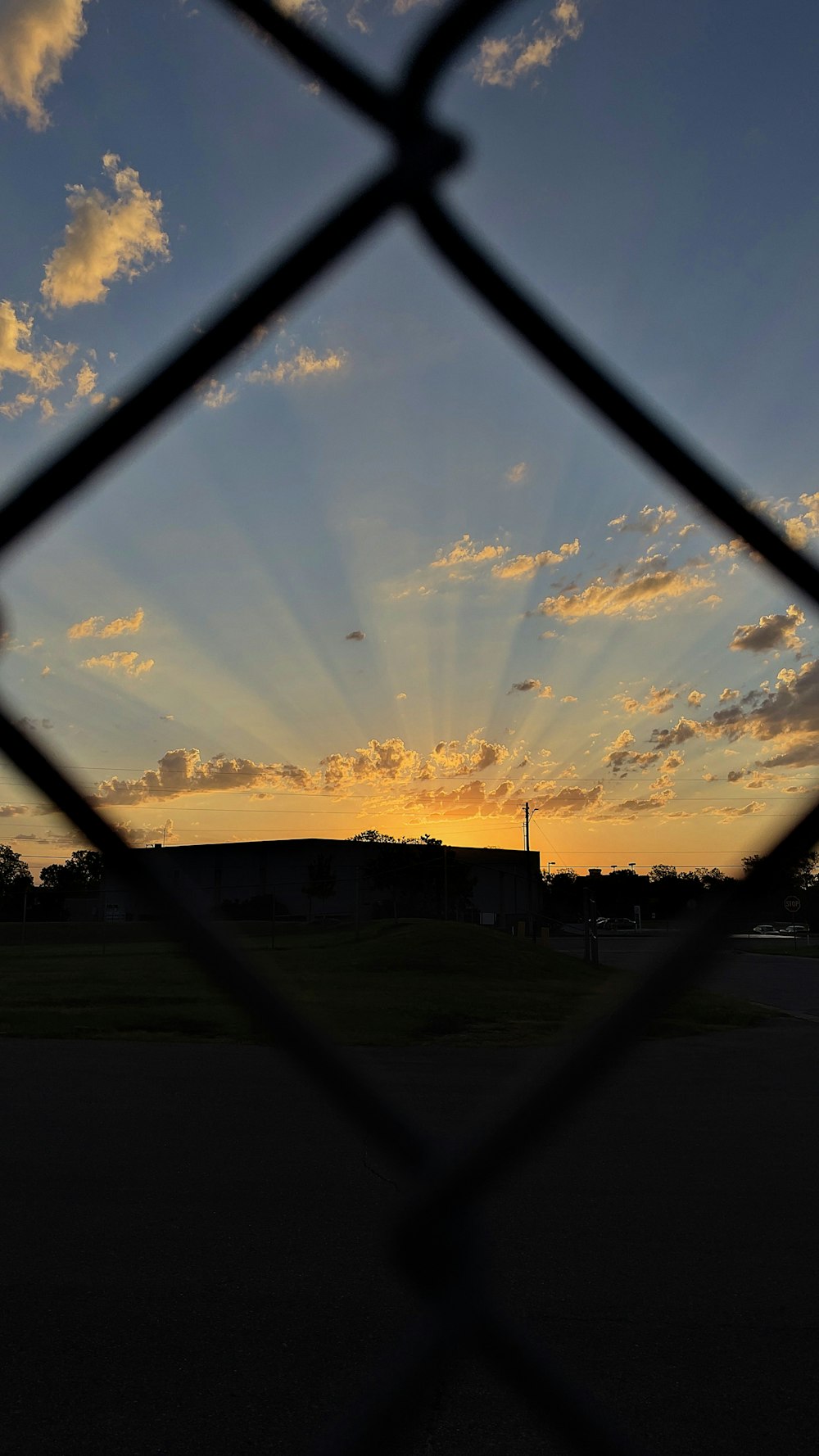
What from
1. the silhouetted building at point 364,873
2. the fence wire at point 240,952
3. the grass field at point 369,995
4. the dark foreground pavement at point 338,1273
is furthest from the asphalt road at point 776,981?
the silhouetted building at point 364,873

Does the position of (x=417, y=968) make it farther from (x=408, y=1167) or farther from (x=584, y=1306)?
(x=408, y=1167)

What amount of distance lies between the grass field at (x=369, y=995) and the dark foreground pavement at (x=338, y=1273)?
3.15 feet

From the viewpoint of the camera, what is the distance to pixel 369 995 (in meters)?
15.4

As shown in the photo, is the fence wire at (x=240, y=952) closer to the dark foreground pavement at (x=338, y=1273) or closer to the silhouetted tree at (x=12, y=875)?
the dark foreground pavement at (x=338, y=1273)

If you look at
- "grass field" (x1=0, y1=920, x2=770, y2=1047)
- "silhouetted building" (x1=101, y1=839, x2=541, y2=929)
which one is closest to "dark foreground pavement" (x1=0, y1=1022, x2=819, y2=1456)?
"grass field" (x1=0, y1=920, x2=770, y2=1047)

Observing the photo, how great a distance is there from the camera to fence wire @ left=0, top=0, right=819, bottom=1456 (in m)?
0.87

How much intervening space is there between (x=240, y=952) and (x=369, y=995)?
1496 cm

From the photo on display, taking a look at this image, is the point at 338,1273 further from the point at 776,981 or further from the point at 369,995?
the point at 776,981

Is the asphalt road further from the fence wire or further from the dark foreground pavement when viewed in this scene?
the fence wire

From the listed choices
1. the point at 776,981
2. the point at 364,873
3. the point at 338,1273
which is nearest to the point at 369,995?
the point at 776,981

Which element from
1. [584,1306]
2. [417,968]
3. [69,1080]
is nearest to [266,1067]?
[69,1080]

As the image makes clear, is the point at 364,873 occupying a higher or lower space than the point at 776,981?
higher

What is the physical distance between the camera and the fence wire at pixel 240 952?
0.87 metres

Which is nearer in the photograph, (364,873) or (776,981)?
(776,981)
